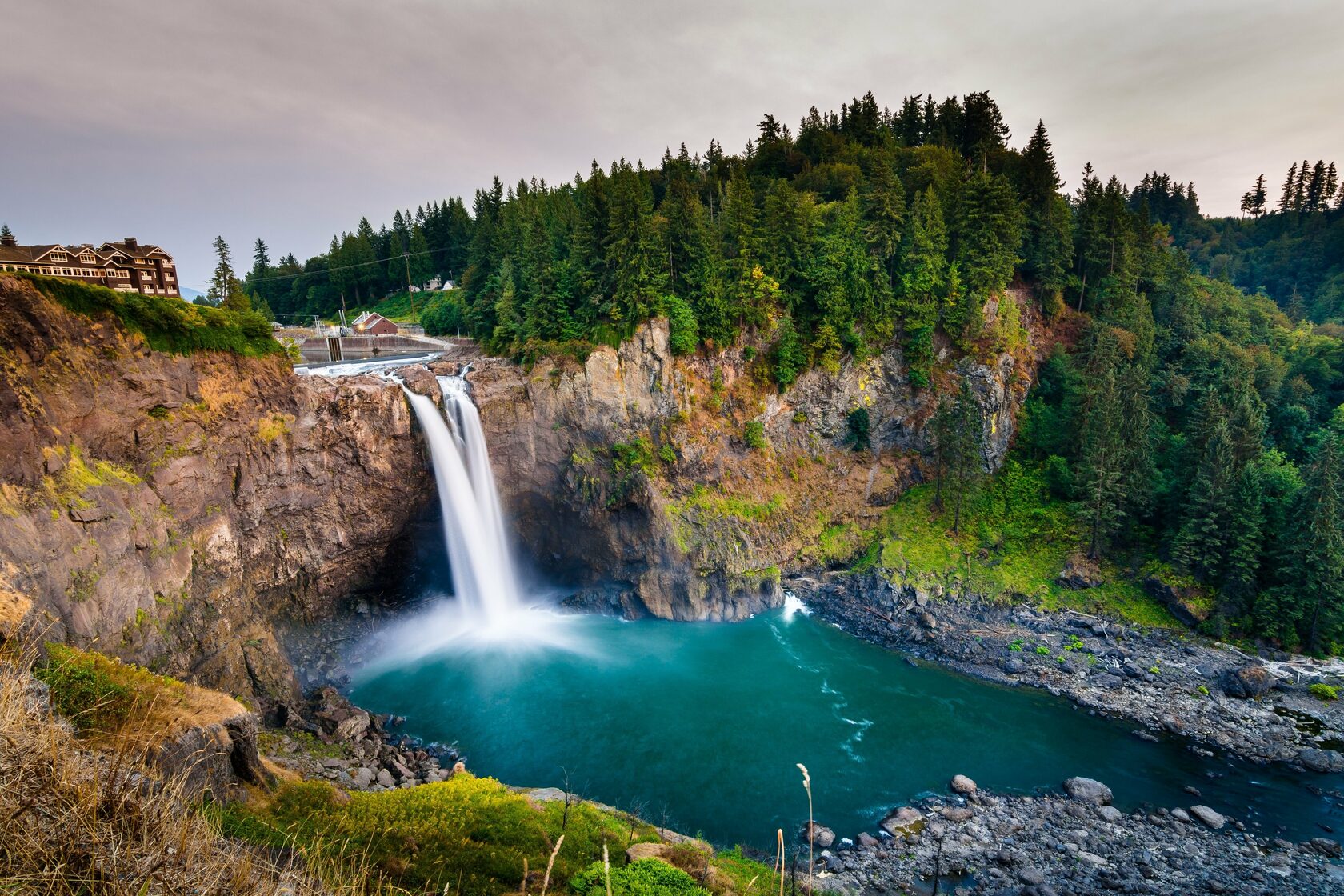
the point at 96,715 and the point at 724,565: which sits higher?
the point at 96,715

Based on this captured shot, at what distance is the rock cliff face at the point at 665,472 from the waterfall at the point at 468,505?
0.98 metres

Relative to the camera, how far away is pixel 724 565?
1341 inches

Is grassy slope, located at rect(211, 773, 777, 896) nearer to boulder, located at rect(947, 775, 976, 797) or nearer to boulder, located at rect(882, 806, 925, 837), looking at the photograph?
boulder, located at rect(882, 806, 925, 837)

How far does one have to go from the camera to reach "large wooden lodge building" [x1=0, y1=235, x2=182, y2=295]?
106 feet

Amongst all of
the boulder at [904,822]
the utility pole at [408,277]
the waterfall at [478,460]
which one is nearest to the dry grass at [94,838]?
the boulder at [904,822]

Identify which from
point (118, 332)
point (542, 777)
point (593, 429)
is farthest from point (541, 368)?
point (542, 777)

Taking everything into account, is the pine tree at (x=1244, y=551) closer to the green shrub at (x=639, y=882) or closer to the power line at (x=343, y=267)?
the green shrub at (x=639, y=882)

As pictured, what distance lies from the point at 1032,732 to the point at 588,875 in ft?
66.5

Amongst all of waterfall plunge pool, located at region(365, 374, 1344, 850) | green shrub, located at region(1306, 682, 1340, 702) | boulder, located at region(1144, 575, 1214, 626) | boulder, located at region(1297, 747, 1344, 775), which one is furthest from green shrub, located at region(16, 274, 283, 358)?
green shrub, located at region(1306, 682, 1340, 702)

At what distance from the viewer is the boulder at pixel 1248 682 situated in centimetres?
2505

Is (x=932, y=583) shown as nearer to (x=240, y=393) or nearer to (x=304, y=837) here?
(x=304, y=837)

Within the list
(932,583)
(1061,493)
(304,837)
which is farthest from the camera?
(1061,493)

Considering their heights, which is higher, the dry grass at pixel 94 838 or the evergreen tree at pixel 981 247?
the evergreen tree at pixel 981 247

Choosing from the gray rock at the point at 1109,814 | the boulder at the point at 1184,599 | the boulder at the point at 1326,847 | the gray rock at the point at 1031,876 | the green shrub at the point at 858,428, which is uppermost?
the green shrub at the point at 858,428
